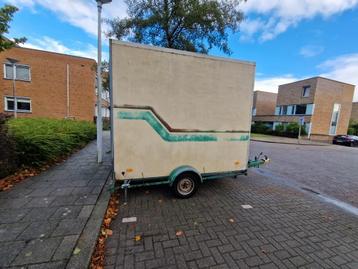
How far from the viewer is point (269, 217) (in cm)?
331

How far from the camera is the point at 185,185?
3869 mm

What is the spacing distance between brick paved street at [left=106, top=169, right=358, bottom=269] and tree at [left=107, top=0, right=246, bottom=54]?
852 cm

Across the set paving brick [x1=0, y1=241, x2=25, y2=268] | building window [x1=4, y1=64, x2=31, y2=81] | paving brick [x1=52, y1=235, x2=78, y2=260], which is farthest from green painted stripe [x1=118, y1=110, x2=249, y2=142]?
building window [x1=4, y1=64, x2=31, y2=81]

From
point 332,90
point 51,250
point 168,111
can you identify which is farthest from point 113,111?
point 332,90

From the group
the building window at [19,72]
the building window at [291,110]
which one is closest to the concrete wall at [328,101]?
the building window at [291,110]

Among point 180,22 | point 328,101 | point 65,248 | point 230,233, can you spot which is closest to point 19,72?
point 180,22

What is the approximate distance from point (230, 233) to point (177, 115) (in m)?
2.24

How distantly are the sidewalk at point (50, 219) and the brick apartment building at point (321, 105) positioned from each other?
90.3 ft

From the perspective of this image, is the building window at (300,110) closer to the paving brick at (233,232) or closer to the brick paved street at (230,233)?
the paving brick at (233,232)

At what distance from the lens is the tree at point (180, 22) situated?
28.3 feet

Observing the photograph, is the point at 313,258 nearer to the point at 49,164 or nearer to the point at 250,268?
A: the point at 250,268

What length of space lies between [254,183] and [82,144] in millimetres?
7928

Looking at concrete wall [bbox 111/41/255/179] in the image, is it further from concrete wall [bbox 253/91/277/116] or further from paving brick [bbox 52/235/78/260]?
concrete wall [bbox 253/91/277/116]

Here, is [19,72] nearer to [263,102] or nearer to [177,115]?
[177,115]
